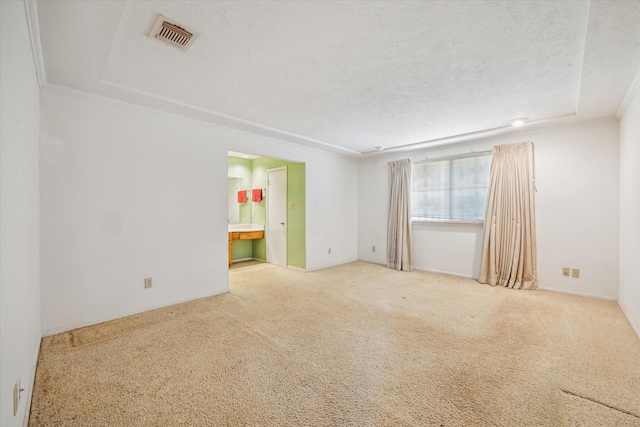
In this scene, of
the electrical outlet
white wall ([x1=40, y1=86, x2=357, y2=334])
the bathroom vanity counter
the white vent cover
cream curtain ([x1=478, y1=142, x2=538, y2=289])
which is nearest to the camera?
the electrical outlet

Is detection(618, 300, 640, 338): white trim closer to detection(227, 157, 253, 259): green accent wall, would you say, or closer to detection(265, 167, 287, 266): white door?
detection(265, 167, 287, 266): white door

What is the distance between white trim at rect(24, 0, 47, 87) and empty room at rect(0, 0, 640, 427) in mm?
22

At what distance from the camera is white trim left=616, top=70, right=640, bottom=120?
241 cm

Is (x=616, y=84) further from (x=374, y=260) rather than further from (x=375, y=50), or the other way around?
(x=374, y=260)

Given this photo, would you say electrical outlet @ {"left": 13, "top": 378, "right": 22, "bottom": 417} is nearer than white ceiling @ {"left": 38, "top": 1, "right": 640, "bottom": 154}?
Yes

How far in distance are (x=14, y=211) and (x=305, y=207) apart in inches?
152

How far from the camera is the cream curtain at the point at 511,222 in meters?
3.93

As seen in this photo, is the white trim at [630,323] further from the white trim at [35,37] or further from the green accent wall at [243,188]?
the green accent wall at [243,188]

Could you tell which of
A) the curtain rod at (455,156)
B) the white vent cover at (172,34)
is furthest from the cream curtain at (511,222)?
the white vent cover at (172,34)

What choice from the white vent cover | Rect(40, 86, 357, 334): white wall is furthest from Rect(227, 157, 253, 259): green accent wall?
the white vent cover

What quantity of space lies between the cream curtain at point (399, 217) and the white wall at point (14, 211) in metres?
4.83

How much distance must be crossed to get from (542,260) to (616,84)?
2371 mm

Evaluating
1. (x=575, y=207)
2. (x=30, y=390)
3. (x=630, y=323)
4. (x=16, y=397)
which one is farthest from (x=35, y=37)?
(x=575, y=207)

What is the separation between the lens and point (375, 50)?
2004 millimetres
